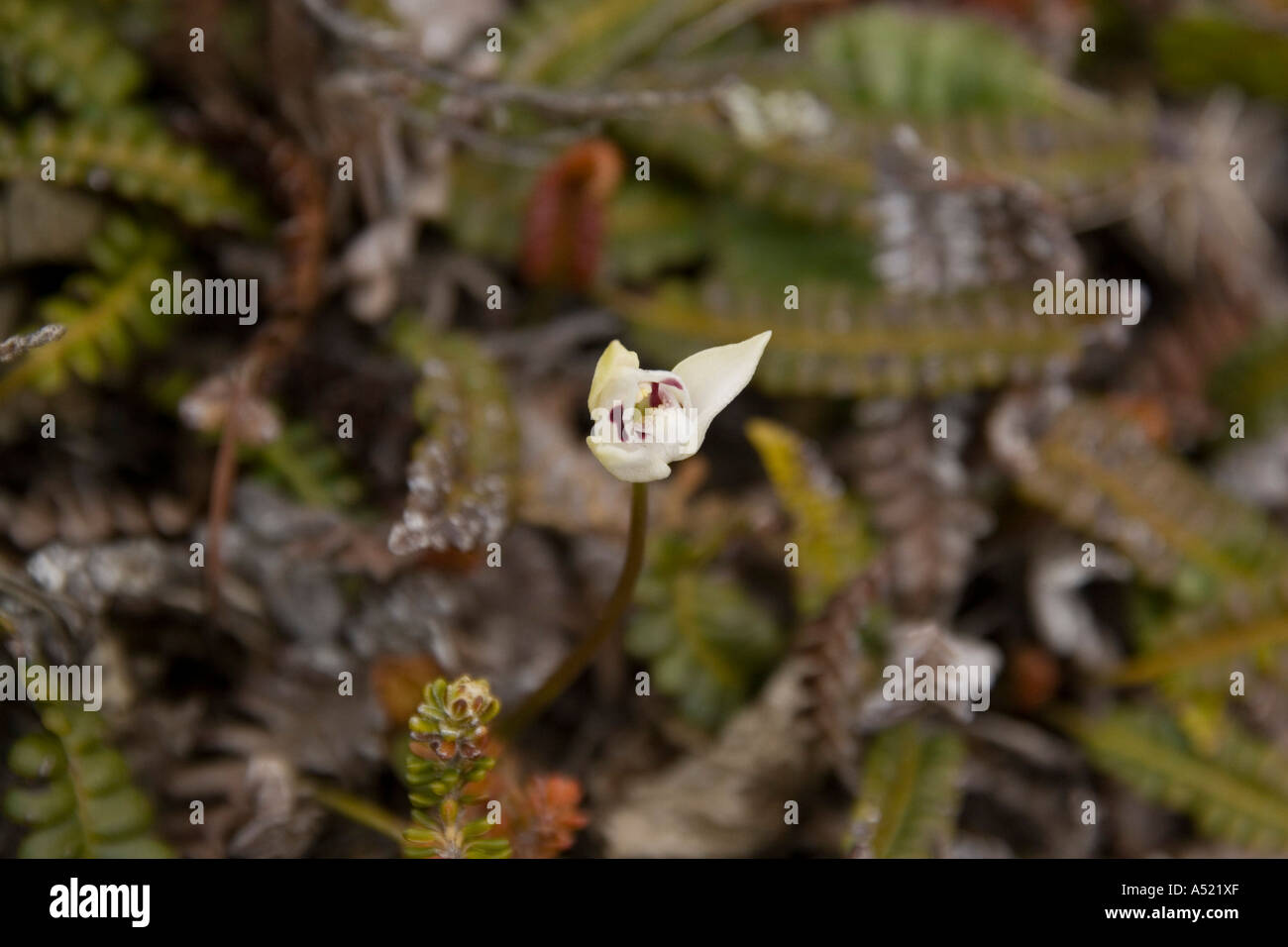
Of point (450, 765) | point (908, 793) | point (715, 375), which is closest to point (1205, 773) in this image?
point (908, 793)

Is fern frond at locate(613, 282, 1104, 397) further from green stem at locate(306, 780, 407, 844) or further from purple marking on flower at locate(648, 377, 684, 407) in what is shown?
green stem at locate(306, 780, 407, 844)

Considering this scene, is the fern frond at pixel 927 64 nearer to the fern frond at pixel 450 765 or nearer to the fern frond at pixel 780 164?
the fern frond at pixel 780 164

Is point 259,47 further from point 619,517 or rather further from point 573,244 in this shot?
point 619,517

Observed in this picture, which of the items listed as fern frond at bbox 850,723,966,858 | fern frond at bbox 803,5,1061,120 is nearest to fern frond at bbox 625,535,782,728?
fern frond at bbox 850,723,966,858

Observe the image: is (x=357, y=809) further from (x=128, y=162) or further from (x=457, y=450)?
(x=128, y=162)

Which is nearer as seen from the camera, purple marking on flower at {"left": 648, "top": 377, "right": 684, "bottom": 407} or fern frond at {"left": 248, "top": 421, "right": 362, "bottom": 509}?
purple marking on flower at {"left": 648, "top": 377, "right": 684, "bottom": 407}
